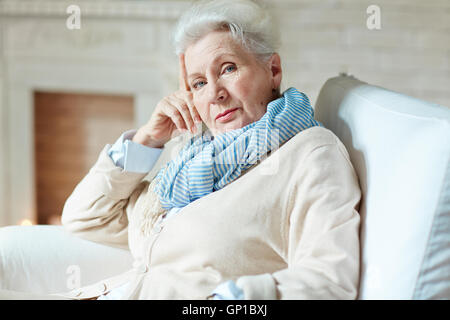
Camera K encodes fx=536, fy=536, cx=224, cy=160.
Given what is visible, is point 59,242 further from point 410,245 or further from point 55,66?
point 55,66

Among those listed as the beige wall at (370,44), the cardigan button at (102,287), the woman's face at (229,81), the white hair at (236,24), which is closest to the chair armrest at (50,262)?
the cardigan button at (102,287)

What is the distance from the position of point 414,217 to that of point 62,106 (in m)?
2.73

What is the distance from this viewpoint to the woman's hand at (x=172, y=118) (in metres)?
1.43

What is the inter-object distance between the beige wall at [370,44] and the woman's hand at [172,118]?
1311mm

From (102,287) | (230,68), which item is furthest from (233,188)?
(102,287)

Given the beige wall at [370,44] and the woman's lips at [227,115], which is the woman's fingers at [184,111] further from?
the beige wall at [370,44]

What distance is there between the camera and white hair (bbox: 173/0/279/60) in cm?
128

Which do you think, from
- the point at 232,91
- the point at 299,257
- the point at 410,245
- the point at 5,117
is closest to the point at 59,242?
the point at 232,91

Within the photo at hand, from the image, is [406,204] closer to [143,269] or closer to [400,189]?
[400,189]

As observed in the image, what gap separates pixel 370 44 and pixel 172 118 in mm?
1564

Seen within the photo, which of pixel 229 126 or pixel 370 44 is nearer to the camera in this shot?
pixel 229 126

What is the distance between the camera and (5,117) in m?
3.12

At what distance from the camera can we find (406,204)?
87cm
